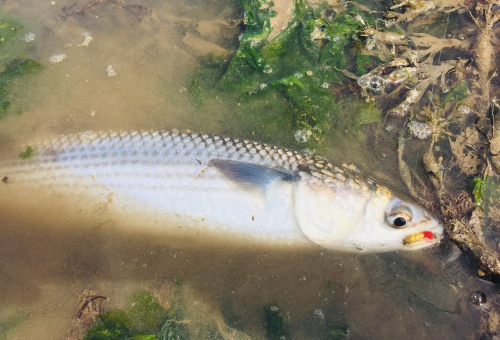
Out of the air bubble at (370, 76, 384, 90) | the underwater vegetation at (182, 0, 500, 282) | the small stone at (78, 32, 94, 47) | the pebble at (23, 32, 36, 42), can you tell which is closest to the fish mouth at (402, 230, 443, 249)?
the underwater vegetation at (182, 0, 500, 282)

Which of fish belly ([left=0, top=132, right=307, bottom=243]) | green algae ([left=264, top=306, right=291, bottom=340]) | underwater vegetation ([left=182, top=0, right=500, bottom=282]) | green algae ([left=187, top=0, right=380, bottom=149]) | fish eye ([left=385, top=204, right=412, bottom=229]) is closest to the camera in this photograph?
fish eye ([left=385, top=204, right=412, bottom=229])

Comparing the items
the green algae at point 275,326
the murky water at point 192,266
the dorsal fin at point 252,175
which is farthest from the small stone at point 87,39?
the green algae at point 275,326

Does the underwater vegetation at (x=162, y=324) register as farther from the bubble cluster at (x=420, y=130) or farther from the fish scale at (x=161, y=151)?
the bubble cluster at (x=420, y=130)

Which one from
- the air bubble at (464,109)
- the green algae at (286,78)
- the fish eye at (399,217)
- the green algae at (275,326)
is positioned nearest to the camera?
the fish eye at (399,217)

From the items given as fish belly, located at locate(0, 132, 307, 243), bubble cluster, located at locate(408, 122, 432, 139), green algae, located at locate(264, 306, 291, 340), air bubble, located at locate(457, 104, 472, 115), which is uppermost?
air bubble, located at locate(457, 104, 472, 115)

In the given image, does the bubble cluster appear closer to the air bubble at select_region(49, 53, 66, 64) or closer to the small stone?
the small stone

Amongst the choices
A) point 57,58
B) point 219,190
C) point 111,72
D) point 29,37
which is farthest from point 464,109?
point 29,37

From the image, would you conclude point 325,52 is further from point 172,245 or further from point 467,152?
point 172,245
